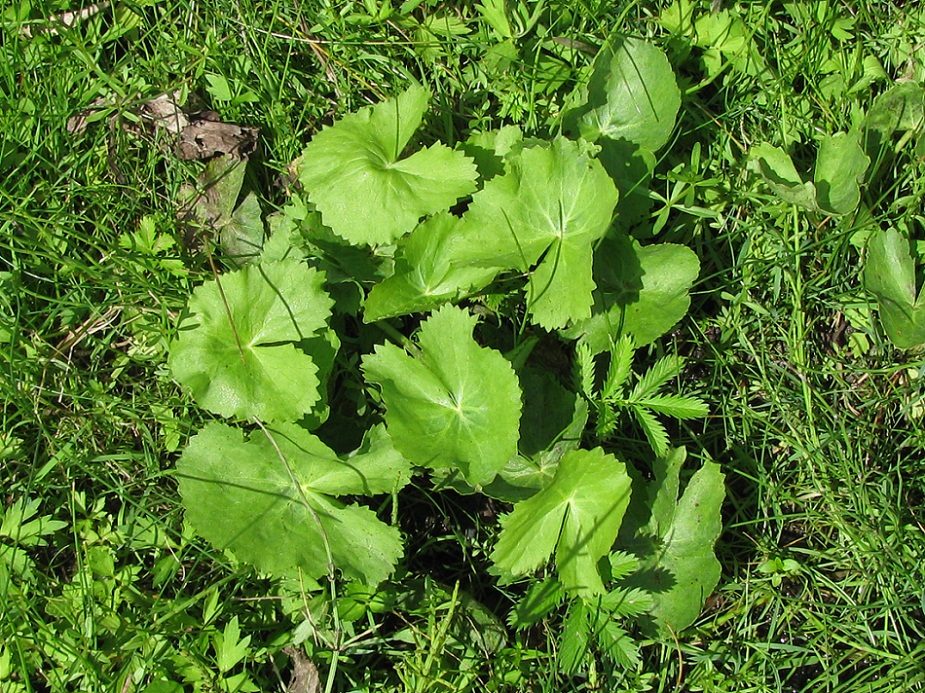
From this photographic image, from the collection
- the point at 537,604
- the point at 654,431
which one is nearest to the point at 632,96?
the point at 654,431

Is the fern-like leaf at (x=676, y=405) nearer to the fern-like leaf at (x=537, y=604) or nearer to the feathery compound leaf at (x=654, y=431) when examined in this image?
the feathery compound leaf at (x=654, y=431)

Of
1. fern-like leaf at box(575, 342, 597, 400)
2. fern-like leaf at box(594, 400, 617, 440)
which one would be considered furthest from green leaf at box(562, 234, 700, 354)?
fern-like leaf at box(594, 400, 617, 440)

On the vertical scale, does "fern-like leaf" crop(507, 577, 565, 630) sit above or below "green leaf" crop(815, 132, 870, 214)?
below

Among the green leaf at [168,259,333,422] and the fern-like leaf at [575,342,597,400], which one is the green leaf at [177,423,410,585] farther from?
the fern-like leaf at [575,342,597,400]

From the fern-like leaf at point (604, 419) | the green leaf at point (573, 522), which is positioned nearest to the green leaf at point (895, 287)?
the fern-like leaf at point (604, 419)

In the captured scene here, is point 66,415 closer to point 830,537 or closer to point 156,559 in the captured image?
point 156,559
